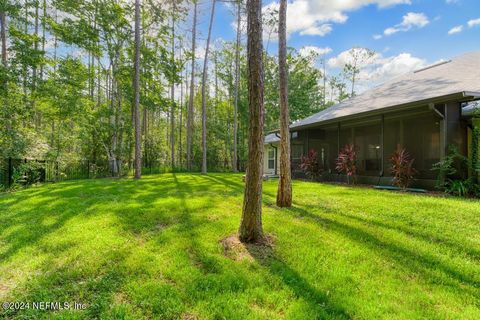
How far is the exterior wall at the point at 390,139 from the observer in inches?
288

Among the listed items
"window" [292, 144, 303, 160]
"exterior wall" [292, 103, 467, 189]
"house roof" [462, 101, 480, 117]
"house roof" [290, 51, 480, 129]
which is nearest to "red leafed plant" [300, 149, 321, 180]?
"exterior wall" [292, 103, 467, 189]

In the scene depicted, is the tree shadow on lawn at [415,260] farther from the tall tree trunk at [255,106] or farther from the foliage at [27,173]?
the foliage at [27,173]

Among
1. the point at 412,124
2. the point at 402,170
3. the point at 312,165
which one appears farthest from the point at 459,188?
the point at 312,165

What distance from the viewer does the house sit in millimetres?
7254

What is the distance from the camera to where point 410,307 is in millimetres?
2324

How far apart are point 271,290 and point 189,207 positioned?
3.57 meters

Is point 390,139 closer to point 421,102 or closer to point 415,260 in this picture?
point 421,102

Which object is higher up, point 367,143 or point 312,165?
point 367,143

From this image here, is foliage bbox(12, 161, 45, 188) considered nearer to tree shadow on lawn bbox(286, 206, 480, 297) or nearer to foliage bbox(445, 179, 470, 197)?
tree shadow on lawn bbox(286, 206, 480, 297)

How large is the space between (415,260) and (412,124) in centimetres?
741

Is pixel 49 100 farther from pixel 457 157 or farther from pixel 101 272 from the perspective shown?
pixel 457 157

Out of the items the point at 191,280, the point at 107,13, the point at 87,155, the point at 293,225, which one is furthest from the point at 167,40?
the point at 191,280

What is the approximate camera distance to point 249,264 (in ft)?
10.2

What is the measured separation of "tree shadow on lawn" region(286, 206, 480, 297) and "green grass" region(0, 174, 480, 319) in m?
0.01
